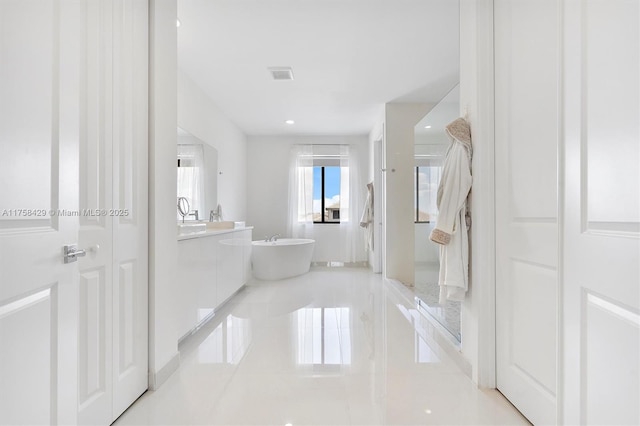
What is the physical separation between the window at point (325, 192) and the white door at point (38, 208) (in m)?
5.51

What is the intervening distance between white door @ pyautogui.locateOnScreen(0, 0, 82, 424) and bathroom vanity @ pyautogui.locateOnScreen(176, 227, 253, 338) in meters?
1.22

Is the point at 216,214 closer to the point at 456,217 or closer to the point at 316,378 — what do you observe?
the point at 316,378

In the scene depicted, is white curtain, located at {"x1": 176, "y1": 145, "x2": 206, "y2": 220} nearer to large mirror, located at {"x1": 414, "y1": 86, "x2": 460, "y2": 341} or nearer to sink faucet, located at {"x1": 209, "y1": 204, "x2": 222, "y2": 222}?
sink faucet, located at {"x1": 209, "y1": 204, "x2": 222, "y2": 222}

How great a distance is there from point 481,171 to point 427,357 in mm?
1302

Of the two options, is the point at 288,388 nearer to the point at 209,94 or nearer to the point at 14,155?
the point at 14,155

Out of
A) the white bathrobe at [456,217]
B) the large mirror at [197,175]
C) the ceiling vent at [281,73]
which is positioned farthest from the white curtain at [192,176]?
the white bathrobe at [456,217]

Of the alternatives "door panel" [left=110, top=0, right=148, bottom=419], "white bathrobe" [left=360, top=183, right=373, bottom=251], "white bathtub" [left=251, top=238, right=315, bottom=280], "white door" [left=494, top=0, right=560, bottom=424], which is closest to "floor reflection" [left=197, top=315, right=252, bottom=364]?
"door panel" [left=110, top=0, right=148, bottom=419]

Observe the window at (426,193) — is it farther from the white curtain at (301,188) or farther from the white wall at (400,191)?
the white curtain at (301,188)

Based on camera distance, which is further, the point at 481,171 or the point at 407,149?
the point at 407,149

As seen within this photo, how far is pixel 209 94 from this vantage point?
4223mm

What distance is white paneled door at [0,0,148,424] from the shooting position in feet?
2.98

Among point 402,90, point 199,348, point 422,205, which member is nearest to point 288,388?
point 199,348

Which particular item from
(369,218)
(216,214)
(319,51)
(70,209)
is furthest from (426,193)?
(70,209)

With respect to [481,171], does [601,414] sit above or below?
below
